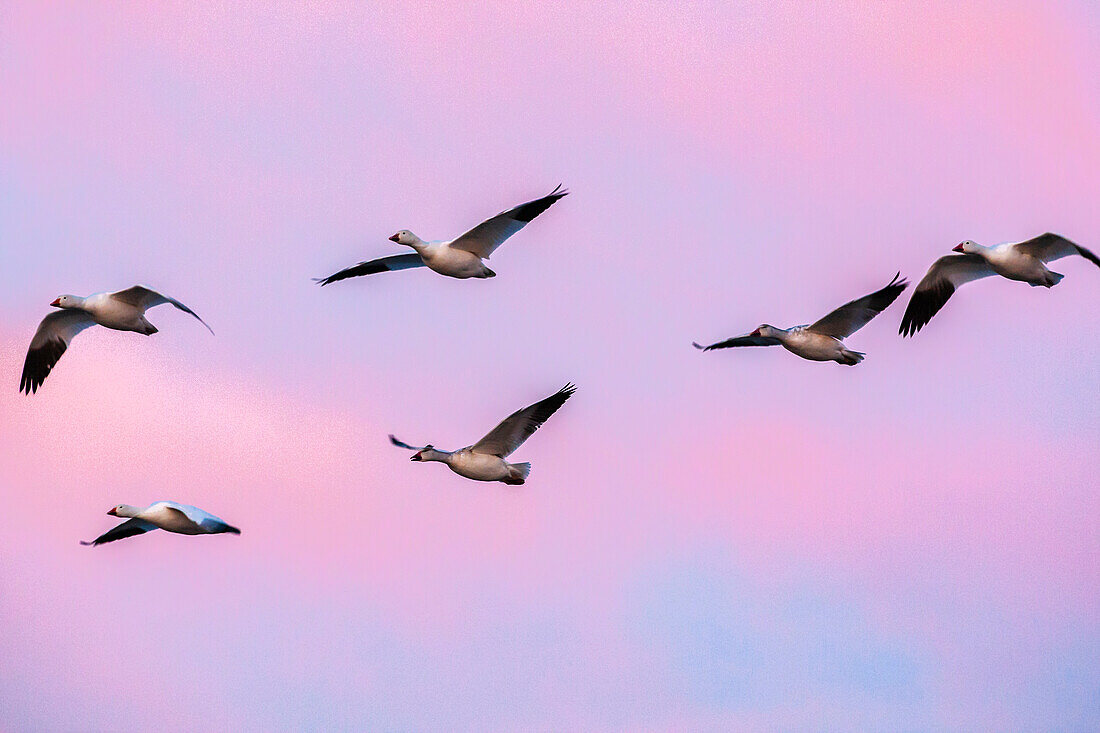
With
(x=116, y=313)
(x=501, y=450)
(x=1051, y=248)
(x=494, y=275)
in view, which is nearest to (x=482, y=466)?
(x=501, y=450)

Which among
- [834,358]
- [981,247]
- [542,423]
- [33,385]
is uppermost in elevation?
[981,247]

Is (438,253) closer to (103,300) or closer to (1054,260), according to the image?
(103,300)

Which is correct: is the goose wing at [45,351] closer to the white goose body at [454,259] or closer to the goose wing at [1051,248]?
the white goose body at [454,259]

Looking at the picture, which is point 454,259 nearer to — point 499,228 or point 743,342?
point 499,228

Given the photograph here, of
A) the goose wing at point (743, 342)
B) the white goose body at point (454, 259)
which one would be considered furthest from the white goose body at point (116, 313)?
the goose wing at point (743, 342)

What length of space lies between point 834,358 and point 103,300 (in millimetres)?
10584

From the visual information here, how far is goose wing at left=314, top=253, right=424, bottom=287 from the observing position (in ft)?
75.0

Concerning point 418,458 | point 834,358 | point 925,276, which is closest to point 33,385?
point 418,458

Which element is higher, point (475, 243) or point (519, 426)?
point (475, 243)

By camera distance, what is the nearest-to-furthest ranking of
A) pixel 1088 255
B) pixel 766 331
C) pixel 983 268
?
pixel 1088 255 → pixel 766 331 → pixel 983 268

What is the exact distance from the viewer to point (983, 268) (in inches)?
847

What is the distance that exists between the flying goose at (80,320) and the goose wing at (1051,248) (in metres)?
11.4

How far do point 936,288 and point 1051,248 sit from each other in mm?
2519

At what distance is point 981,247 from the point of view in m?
20.2
